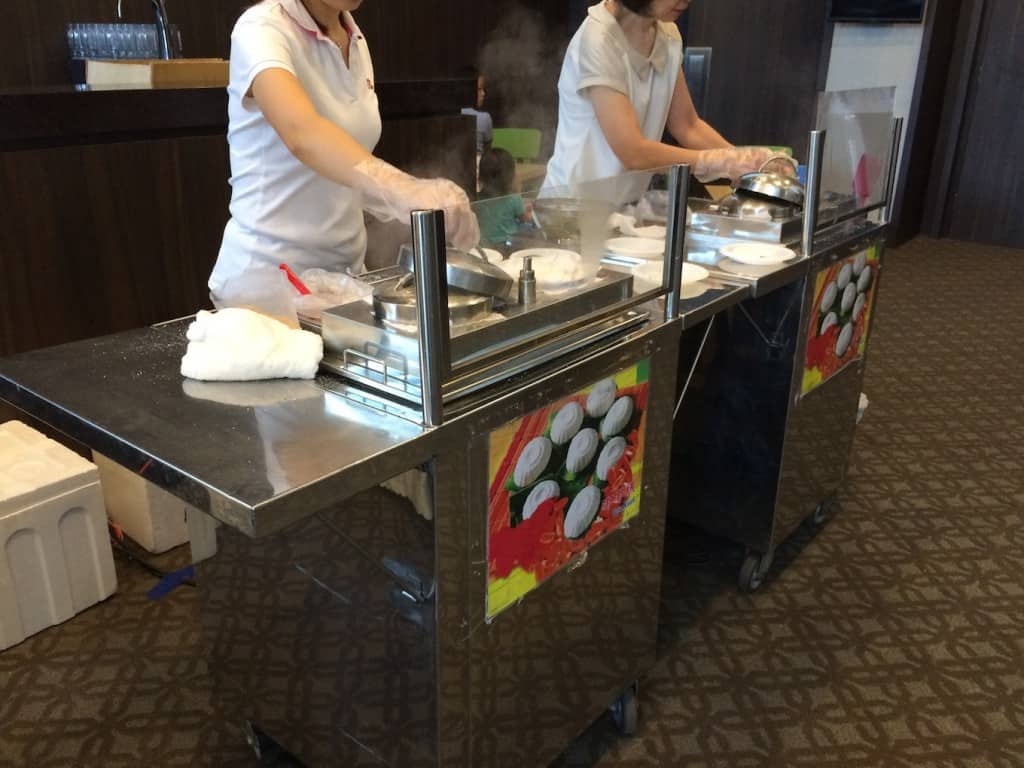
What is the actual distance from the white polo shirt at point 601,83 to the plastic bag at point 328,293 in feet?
2.83

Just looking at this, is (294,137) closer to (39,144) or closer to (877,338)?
(39,144)

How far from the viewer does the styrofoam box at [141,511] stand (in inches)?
84.4

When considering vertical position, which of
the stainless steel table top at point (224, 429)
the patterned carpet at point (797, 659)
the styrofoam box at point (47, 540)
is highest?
the stainless steel table top at point (224, 429)

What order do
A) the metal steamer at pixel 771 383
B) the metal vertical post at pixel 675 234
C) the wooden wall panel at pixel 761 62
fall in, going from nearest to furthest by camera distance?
the metal vertical post at pixel 675 234, the metal steamer at pixel 771 383, the wooden wall panel at pixel 761 62

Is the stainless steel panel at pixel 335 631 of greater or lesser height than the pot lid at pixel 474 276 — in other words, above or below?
below

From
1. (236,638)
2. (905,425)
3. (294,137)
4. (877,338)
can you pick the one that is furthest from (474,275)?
(877,338)

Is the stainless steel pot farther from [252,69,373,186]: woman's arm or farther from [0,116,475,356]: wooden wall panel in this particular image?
[252,69,373,186]: woman's arm

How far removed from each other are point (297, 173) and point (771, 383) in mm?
1124

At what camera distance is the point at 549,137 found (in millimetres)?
2783

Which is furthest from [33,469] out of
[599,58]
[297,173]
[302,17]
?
[599,58]

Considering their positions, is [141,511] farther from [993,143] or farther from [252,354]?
[993,143]

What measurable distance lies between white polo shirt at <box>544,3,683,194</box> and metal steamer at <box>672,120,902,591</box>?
348mm

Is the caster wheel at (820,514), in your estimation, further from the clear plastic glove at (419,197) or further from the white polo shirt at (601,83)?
the clear plastic glove at (419,197)

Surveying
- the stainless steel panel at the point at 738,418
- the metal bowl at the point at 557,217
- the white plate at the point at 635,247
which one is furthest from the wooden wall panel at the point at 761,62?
the metal bowl at the point at 557,217
